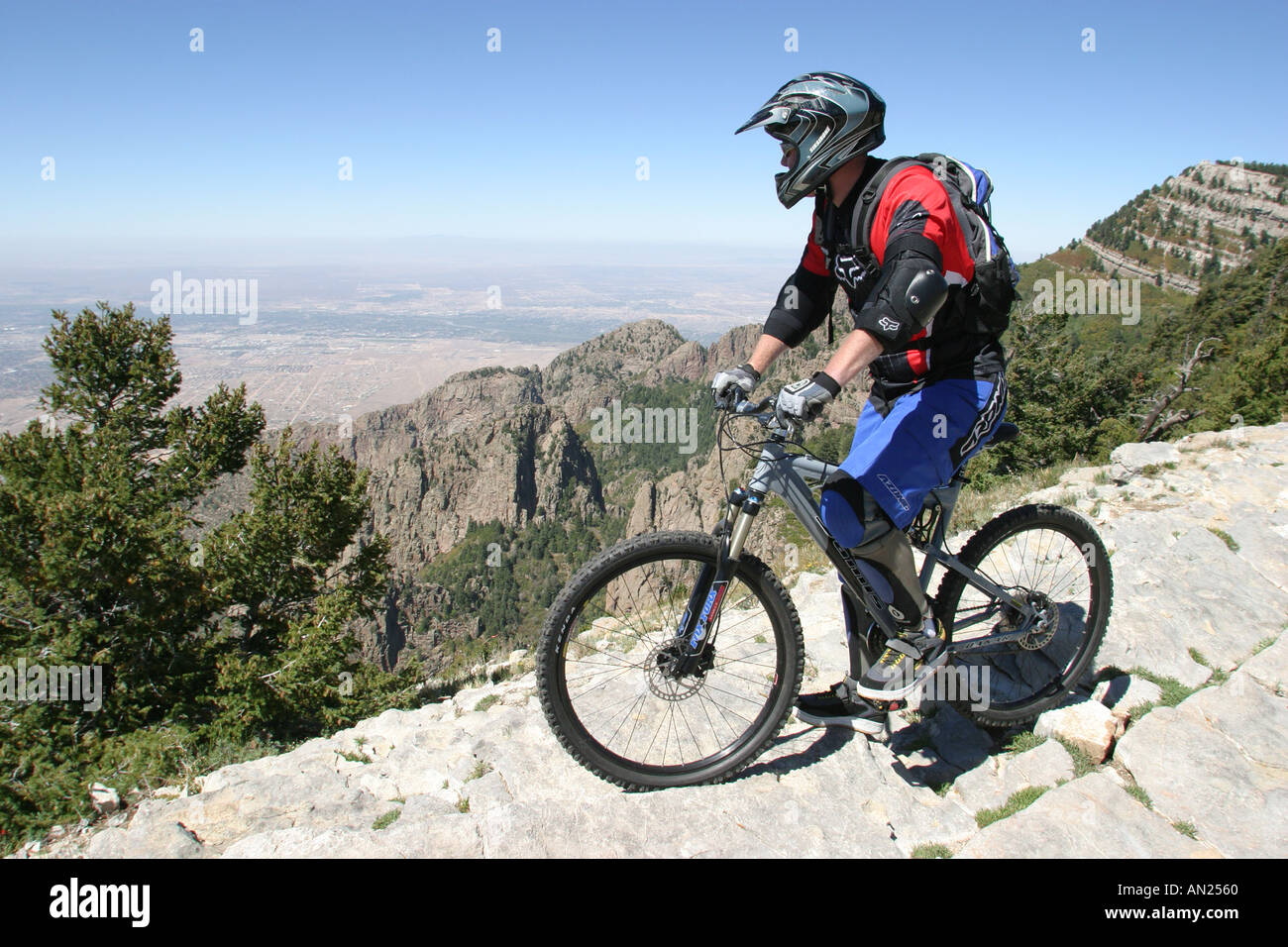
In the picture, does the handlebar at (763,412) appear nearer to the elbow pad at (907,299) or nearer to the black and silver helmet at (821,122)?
the elbow pad at (907,299)

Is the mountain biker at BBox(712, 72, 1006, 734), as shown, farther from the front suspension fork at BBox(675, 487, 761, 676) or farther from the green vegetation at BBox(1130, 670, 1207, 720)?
the green vegetation at BBox(1130, 670, 1207, 720)

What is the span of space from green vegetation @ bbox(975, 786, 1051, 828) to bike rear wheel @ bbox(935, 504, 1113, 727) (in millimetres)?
603

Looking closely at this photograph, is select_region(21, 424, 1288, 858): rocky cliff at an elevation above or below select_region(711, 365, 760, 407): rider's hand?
below

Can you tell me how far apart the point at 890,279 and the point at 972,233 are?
0.67 metres

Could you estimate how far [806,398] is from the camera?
281cm

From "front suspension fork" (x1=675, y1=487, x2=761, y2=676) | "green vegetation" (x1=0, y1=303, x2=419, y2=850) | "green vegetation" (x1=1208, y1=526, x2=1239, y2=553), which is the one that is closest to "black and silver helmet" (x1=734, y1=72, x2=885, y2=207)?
"front suspension fork" (x1=675, y1=487, x2=761, y2=676)

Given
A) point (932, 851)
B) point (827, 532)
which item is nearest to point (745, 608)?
point (827, 532)

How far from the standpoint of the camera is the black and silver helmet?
306 cm

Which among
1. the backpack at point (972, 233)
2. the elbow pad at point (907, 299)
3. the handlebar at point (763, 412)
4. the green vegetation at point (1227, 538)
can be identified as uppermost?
the backpack at point (972, 233)

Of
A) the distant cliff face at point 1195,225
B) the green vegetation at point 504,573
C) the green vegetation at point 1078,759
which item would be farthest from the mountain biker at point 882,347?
the distant cliff face at point 1195,225

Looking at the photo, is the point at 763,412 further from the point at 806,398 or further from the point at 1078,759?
the point at 1078,759

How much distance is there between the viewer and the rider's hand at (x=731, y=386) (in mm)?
3250

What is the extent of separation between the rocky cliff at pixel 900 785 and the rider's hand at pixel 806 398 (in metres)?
2.01

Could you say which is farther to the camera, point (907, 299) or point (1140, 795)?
point (1140, 795)
